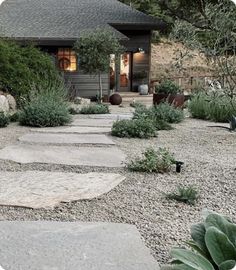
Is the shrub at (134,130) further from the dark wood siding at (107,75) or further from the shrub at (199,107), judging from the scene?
the dark wood siding at (107,75)

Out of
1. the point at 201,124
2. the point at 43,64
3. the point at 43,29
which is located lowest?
the point at 201,124

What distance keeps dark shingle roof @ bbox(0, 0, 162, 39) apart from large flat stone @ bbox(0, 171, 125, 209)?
12843 mm

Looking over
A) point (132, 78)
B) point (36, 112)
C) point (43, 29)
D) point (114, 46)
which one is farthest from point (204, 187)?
point (132, 78)

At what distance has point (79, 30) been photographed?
57.2 feet

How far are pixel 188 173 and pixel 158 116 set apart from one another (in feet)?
14.3

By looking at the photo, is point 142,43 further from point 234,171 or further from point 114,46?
point 234,171

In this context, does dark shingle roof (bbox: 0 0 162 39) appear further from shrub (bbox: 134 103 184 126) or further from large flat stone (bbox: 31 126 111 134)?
large flat stone (bbox: 31 126 111 134)

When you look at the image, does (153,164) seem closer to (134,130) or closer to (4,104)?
(134,130)

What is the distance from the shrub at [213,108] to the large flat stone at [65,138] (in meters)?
3.18

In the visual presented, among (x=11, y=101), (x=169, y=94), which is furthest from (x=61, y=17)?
(x=11, y=101)

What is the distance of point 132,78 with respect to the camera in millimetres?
19547

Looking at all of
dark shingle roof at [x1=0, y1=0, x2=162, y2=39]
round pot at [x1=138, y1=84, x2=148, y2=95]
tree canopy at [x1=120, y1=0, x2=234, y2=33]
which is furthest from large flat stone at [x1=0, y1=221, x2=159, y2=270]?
round pot at [x1=138, y1=84, x2=148, y2=95]

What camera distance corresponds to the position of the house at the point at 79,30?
669 inches

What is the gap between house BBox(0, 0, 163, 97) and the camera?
16984mm
